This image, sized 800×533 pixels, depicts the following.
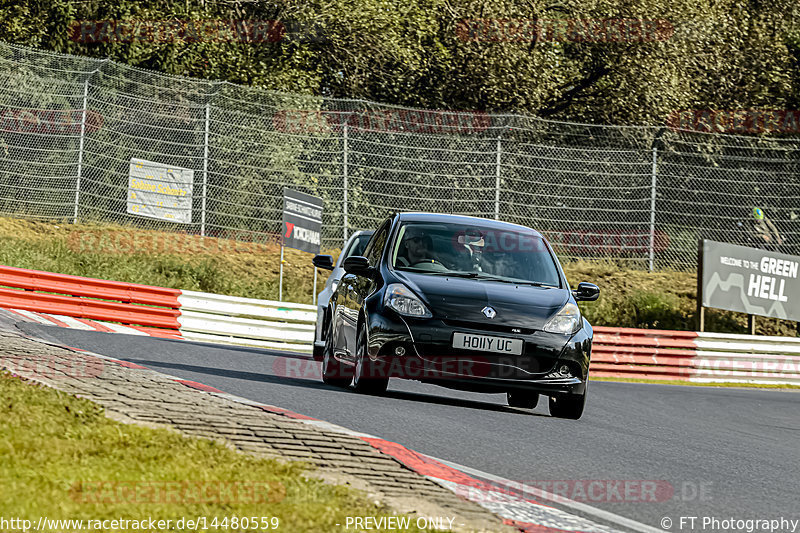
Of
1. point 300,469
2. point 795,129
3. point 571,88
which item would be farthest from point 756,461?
point 795,129

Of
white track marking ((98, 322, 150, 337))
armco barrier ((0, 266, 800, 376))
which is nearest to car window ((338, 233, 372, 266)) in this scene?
white track marking ((98, 322, 150, 337))

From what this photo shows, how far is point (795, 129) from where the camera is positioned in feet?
120

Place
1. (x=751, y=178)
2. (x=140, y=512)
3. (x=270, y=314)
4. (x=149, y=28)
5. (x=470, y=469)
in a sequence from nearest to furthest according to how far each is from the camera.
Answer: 1. (x=140, y=512)
2. (x=470, y=469)
3. (x=270, y=314)
4. (x=751, y=178)
5. (x=149, y=28)

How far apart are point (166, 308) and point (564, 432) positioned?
11439 mm

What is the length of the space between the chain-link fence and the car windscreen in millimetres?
13846

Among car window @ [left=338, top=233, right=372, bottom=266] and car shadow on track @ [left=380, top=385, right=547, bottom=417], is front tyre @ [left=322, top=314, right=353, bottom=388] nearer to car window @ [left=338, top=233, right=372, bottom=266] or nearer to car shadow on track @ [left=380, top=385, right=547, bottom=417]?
car shadow on track @ [left=380, top=385, right=547, bottom=417]

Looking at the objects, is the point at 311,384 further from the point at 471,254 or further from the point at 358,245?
the point at 358,245

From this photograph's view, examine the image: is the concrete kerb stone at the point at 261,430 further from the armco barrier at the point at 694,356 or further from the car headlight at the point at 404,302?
the armco barrier at the point at 694,356

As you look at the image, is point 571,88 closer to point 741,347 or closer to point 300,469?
point 741,347

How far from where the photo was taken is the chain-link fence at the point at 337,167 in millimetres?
23344

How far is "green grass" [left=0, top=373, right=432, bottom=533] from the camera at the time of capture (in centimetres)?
473

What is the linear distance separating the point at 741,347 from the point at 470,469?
19.1m

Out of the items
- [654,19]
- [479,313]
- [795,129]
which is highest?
[654,19]

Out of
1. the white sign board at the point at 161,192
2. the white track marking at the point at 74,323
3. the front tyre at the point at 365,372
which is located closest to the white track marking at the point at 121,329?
the white track marking at the point at 74,323
